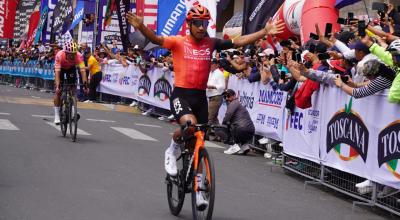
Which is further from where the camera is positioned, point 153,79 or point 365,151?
point 153,79

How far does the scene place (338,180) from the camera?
33.9 ft

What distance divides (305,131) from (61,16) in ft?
93.0

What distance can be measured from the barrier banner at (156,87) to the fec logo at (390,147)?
1256 cm

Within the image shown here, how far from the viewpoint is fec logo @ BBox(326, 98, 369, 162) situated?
9367 mm

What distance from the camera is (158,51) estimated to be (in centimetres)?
2577

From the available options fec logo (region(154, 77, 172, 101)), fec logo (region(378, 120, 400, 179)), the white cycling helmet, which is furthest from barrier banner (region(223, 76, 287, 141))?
fec logo (region(154, 77, 172, 101))

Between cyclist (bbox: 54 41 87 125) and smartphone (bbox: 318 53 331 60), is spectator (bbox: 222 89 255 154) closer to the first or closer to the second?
cyclist (bbox: 54 41 87 125)

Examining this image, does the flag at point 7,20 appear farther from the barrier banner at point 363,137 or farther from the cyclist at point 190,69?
the cyclist at point 190,69

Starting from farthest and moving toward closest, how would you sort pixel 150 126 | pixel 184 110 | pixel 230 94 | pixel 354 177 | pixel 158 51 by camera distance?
1. pixel 158 51
2. pixel 150 126
3. pixel 230 94
4. pixel 354 177
5. pixel 184 110

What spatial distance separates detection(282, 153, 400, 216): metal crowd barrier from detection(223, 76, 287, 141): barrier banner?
1271 mm

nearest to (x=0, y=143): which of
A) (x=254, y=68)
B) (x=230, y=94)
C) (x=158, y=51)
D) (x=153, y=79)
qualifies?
(x=230, y=94)

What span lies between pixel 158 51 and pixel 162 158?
1372 cm

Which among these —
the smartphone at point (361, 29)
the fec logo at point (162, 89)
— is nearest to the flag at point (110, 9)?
the fec logo at point (162, 89)

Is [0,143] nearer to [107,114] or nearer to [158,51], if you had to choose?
[107,114]
